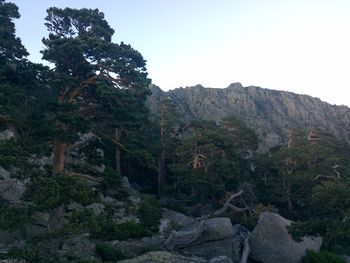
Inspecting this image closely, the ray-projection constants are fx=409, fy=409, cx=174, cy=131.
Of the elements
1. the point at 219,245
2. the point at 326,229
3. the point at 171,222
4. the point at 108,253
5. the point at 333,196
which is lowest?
the point at 108,253

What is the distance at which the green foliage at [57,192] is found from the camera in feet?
42.6

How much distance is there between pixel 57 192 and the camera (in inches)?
516

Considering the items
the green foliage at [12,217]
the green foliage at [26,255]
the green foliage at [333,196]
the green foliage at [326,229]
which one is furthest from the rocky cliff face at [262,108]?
the green foliage at [26,255]

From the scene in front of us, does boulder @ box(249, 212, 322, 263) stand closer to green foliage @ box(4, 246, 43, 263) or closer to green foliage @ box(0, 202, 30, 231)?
green foliage @ box(4, 246, 43, 263)

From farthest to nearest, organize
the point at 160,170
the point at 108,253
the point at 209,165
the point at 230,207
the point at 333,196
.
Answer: the point at 160,170 < the point at 209,165 < the point at 230,207 < the point at 333,196 < the point at 108,253

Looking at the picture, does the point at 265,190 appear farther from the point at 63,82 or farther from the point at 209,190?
the point at 63,82

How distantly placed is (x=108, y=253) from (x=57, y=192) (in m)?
6.42

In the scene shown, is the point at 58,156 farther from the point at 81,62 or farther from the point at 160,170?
the point at 160,170

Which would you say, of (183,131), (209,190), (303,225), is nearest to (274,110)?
(183,131)

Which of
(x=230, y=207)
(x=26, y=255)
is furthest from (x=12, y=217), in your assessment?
(x=230, y=207)

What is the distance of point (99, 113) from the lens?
60.4ft

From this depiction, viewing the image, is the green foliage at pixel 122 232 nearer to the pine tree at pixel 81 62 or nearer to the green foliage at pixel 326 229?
the pine tree at pixel 81 62

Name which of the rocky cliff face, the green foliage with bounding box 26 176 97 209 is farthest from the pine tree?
the rocky cliff face

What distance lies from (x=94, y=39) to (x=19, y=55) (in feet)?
12.3
